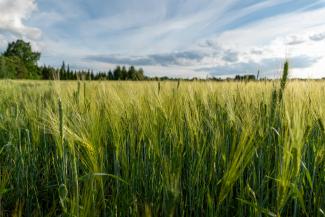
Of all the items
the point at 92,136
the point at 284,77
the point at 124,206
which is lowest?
the point at 124,206

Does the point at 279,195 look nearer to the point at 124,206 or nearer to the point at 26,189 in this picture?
the point at 124,206

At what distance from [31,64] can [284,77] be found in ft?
175

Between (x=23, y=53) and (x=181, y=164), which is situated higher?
(x=23, y=53)

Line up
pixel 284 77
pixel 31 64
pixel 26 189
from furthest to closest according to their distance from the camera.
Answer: pixel 31 64 → pixel 26 189 → pixel 284 77

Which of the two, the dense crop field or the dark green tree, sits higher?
the dark green tree

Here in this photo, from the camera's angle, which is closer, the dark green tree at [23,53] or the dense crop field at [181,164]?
the dense crop field at [181,164]

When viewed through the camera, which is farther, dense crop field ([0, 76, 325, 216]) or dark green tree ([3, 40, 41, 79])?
dark green tree ([3, 40, 41, 79])

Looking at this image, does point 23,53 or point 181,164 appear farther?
point 23,53

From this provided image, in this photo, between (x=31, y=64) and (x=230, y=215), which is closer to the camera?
(x=230, y=215)

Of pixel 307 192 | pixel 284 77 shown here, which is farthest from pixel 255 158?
pixel 284 77

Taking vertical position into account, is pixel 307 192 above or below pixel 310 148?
below

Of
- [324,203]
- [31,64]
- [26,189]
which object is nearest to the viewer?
[324,203]

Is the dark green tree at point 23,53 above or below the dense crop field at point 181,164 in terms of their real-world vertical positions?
above

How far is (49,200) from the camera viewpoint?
152cm
